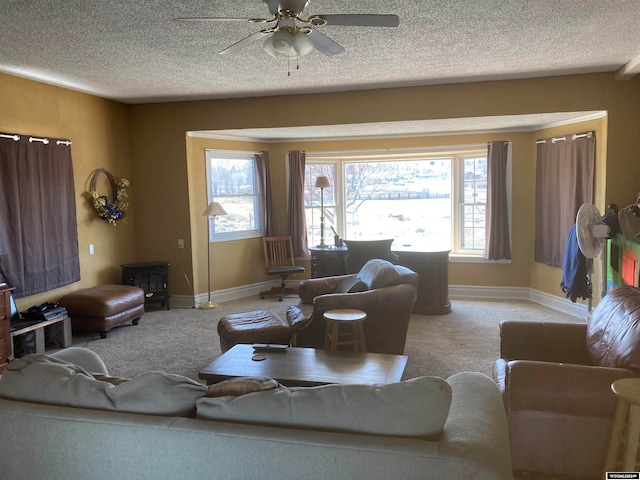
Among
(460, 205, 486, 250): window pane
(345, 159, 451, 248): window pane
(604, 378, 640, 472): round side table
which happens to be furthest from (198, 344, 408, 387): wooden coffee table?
(460, 205, 486, 250): window pane

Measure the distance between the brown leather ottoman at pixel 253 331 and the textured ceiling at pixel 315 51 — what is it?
2.31 metres

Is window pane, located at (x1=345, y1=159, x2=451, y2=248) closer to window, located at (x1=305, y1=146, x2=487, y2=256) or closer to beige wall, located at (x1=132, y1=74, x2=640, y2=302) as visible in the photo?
window, located at (x1=305, y1=146, x2=487, y2=256)

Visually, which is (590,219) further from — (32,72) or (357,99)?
(32,72)

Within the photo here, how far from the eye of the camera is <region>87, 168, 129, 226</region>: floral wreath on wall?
6.13 metres

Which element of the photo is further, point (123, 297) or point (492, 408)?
point (123, 297)

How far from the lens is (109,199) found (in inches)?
252

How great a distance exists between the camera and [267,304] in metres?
7.00

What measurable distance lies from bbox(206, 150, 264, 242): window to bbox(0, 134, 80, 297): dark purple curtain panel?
6.48ft

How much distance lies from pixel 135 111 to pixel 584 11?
213 inches

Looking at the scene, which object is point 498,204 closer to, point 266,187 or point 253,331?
point 266,187

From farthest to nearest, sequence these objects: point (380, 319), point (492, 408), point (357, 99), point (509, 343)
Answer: point (357, 99)
point (380, 319)
point (509, 343)
point (492, 408)

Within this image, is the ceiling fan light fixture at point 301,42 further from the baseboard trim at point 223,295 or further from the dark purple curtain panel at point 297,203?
the dark purple curtain panel at point 297,203

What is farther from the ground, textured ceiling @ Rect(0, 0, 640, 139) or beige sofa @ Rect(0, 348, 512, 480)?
textured ceiling @ Rect(0, 0, 640, 139)

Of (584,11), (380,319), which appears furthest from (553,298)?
(584,11)
